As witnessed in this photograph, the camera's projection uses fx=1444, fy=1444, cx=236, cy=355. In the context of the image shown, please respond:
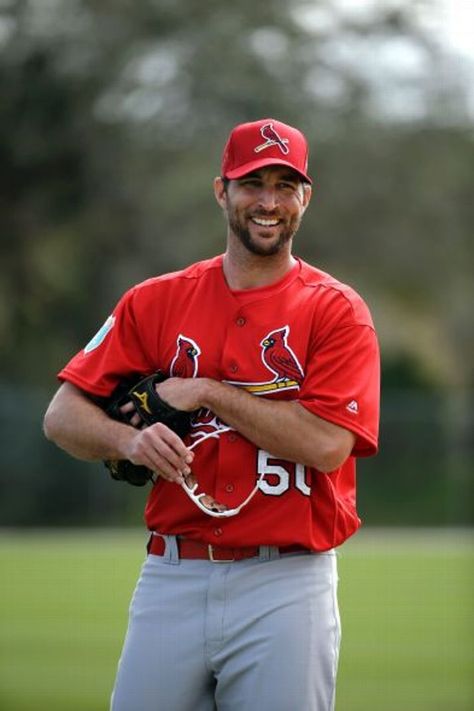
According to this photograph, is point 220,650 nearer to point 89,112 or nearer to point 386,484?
point 386,484

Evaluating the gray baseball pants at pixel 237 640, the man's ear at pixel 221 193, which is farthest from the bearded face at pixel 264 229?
the gray baseball pants at pixel 237 640

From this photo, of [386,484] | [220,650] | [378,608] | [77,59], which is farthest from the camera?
[77,59]

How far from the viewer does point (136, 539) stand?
2317 cm

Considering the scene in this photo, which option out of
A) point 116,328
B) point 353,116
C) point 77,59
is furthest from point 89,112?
point 116,328

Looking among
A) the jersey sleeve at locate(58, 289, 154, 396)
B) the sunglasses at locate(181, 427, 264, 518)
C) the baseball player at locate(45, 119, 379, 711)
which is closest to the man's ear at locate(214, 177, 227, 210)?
the baseball player at locate(45, 119, 379, 711)

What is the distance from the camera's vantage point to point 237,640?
13.7ft

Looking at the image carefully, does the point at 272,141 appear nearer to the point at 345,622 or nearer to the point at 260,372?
the point at 260,372

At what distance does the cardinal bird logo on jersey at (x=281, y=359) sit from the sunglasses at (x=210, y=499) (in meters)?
0.22

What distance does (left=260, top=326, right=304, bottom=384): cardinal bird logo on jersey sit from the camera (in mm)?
4273

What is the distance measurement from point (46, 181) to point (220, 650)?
88.5 feet

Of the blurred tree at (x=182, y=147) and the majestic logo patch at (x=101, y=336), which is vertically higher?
the blurred tree at (x=182, y=147)

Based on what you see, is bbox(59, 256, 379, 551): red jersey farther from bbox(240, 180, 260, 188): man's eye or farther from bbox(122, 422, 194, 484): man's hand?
bbox(240, 180, 260, 188): man's eye

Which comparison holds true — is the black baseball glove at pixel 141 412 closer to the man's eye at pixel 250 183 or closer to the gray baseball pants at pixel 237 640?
the gray baseball pants at pixel 237 640

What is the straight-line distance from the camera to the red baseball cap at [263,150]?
4.31 metres
